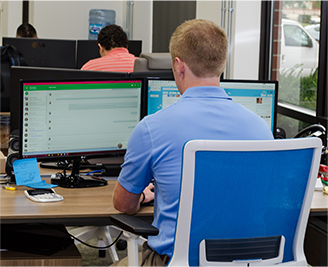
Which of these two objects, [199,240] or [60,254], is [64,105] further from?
[199,240]

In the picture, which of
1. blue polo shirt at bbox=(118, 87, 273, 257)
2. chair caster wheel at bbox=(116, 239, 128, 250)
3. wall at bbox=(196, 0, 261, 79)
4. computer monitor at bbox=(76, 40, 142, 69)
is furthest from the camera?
computer monitor at bbox=(76, 40, 142, 69)

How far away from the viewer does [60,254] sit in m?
1.57

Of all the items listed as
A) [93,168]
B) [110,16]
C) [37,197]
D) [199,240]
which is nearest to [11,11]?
[110,16]

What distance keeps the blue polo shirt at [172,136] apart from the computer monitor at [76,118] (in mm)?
594

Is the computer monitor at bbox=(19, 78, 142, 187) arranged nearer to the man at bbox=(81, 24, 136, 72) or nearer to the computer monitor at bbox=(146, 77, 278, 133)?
the computer monitor at bbox=(146, 77, 278, 133)

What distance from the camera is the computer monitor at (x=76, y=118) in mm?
1725

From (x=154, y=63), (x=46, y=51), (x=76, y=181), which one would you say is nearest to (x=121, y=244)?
(x=76, y=181)

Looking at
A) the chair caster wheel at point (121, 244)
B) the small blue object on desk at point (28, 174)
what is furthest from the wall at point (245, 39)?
the small blue object on desk at point (28, 174)

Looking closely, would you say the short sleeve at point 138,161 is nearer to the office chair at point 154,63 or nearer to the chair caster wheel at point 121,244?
the office chair at point 154,63

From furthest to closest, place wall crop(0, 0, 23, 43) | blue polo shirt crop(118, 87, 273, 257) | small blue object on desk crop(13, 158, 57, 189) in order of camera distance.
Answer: wall crop(0, 0, 23, 43)
small blue object on desk crop(13, 158, 57, 189)
blue polo shirt crop(118, 87, 273, 257)

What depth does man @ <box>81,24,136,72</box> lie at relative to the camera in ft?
Result: 11.8

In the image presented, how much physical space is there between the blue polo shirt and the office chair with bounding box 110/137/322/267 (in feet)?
0.48

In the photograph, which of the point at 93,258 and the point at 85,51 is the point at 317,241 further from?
the point at 85,51

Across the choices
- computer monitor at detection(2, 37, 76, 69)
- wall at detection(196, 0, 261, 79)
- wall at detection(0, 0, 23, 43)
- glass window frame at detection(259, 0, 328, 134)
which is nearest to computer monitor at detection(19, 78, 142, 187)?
glass window frame at detection(259, 0, 328, 134)
